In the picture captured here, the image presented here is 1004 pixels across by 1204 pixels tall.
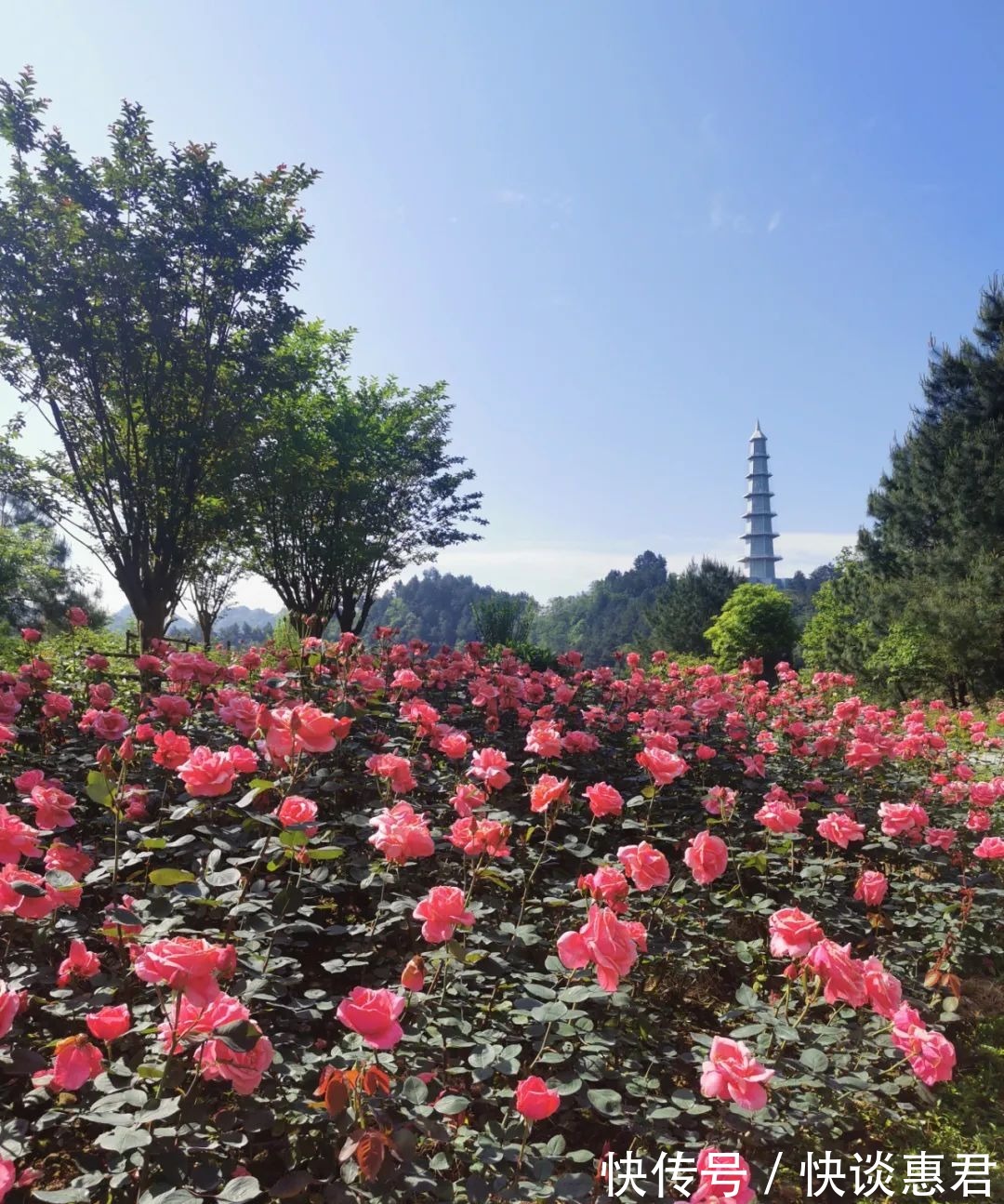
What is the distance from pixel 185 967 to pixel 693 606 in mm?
42796

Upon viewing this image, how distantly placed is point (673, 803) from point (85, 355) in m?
10.1

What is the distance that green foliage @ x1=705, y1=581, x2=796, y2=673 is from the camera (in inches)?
1299

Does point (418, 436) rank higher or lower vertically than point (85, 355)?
higher

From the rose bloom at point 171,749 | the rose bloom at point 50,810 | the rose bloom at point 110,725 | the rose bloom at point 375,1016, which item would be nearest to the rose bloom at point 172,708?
the rose bloom at point 110,725

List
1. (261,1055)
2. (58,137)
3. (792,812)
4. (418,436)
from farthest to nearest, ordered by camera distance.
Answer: (418,436) → (58,137) → (792,812) → (261,1055)

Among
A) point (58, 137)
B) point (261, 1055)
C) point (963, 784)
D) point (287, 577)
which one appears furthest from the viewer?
point (287, 577)

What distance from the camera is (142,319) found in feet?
33.0

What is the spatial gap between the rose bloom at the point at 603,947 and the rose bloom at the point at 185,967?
0.72 m

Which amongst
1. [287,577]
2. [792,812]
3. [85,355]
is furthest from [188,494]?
[792,812]

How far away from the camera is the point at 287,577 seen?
16578 mm

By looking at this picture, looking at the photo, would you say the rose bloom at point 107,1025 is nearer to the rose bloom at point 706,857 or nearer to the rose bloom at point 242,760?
the rose bloom at point 242,760

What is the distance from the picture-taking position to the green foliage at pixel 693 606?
4122cm

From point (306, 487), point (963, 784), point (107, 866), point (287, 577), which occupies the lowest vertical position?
point (963, 784)

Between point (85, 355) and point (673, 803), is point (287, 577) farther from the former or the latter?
point (673, 803)
